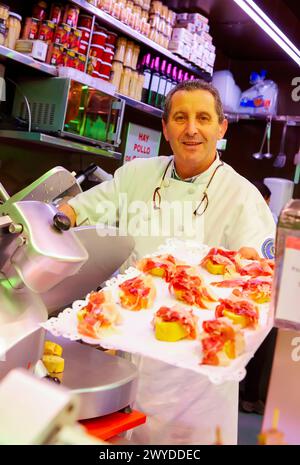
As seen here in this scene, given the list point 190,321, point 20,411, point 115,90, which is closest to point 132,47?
point 115,90

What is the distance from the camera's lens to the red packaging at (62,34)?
3506 millimetres

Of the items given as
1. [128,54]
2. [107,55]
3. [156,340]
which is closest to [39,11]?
[107,55]

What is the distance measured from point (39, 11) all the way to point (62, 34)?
0.20 m

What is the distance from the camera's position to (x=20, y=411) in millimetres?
574

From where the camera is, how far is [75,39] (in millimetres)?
3611

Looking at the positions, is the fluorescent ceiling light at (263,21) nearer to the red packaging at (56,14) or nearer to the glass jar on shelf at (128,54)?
the glass jar on shelf at (128,54)

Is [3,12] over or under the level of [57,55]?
over

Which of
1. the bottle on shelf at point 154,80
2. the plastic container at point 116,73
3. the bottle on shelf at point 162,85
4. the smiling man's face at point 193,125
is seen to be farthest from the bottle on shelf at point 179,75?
the smiling man's face at point 193,125

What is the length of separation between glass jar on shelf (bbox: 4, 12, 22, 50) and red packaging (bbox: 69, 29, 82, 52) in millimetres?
404

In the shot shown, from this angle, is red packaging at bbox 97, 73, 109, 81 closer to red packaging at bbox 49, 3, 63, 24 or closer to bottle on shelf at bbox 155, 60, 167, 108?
red packaging at bbox 49, 3, 63, 24

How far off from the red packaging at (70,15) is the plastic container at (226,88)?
228cm

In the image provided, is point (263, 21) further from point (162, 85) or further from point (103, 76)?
point (103, 76)

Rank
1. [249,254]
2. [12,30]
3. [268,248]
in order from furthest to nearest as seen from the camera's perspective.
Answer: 1. [12,30]
2. [268,248]
3. [249,254]
